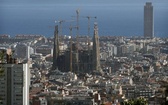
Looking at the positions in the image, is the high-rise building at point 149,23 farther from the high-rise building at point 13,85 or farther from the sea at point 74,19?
the high-rise building at point 13,85

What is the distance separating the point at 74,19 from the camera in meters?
47.5

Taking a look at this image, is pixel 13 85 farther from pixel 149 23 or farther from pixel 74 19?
pixel 149 23

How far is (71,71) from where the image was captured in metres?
30.2

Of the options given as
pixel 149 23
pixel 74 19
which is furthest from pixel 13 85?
pixel 149 23

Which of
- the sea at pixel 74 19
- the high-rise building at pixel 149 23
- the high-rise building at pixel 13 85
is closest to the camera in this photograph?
the high-rise building at pixel 13 85

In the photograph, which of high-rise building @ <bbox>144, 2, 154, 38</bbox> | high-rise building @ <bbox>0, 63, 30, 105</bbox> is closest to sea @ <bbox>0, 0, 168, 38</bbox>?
high-rise building @ <bbox>144, 2, 154, 38</bbox>

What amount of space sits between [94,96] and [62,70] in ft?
34.7

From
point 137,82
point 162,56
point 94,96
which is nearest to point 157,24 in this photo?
point 162,56

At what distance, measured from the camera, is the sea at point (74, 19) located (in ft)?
170

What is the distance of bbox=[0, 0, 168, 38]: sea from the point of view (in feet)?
170

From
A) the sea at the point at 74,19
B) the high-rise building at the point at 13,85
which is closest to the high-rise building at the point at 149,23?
the sea at the point at 74,19

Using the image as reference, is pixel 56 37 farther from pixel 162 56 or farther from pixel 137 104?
pixel 137 104

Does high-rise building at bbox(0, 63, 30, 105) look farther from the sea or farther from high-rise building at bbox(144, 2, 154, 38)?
high-rise building at bbox(144, 2, 154, 38)

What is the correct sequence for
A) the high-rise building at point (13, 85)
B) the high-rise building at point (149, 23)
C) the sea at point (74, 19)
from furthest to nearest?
1. the high-rise building at point (149, 23)
2. the sea at point (74, 19)
3. the high-rise building at point (13, 85)
